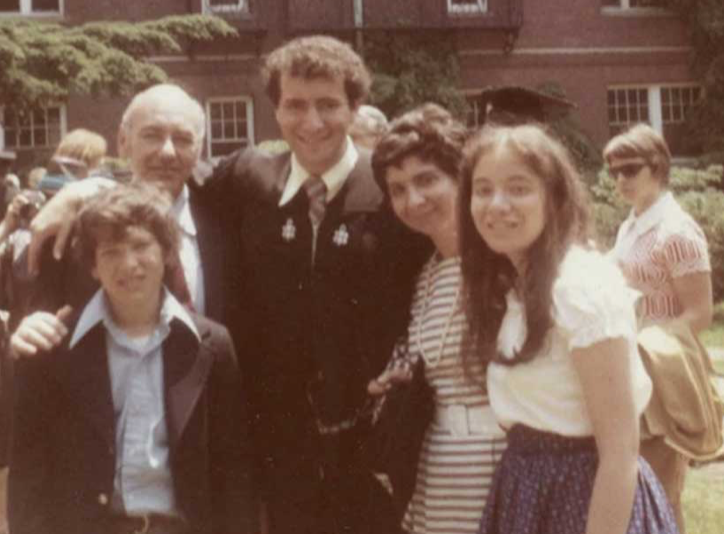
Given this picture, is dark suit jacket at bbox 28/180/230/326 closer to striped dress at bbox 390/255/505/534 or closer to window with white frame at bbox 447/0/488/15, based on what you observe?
striped dress at bbox 390/255/505/534

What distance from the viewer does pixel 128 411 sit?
368cm

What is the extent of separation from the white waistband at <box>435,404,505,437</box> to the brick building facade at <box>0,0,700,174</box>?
2016cm

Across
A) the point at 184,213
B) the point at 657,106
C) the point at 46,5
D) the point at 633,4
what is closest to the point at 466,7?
the point at 633,4

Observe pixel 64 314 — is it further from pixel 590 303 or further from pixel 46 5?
pixel 46 5

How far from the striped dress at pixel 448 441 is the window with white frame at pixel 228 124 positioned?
21.1 metres

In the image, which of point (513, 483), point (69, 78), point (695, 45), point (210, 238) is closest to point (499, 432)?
point (513, 483)

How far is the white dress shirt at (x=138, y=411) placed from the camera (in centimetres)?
363

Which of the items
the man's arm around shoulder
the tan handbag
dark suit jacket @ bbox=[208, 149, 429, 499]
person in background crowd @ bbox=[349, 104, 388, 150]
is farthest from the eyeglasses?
the man's arm around shoulder

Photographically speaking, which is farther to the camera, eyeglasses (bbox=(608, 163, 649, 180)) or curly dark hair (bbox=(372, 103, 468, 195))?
eyeglasses (bbox=(608, 163, 649, 180))

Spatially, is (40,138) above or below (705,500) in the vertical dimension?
above

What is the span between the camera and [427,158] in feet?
12.1

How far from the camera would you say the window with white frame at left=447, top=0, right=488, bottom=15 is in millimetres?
25188

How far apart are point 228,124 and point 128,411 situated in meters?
21.5

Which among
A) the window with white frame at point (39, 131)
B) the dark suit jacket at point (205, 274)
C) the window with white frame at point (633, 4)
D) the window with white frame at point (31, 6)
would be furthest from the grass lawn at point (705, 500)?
the window with white frame at point (31, 6)
